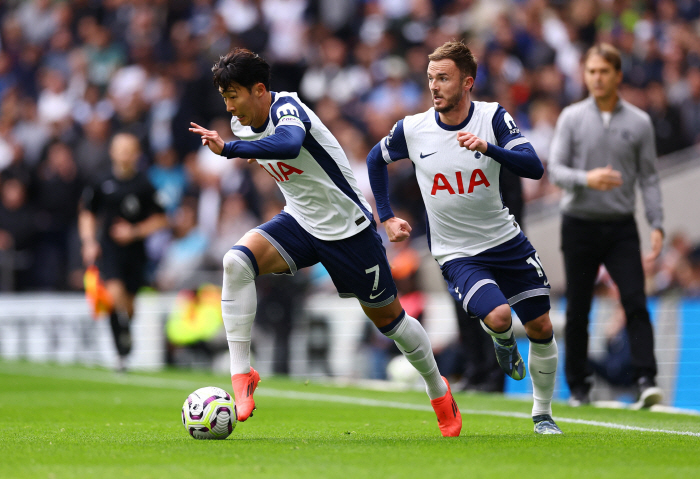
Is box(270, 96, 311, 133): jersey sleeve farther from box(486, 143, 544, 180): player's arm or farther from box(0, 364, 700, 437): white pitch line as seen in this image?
box(0, 364, 700, 437): white pitch line

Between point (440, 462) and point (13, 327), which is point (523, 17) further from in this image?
point (440, 462)

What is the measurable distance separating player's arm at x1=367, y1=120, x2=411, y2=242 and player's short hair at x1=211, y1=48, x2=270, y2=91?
0.84 metres

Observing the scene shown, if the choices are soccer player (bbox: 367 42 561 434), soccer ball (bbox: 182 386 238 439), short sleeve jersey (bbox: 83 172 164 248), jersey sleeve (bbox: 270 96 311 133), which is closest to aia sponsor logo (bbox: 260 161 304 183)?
jersey sleeve (bbox: 270 96 311 133)

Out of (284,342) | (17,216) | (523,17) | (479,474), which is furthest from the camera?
(523,17)

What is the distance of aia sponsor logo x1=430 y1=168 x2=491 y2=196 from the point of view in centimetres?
552

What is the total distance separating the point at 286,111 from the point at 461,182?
1020mm

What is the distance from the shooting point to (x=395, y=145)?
5.84m

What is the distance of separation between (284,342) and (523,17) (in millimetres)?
7189

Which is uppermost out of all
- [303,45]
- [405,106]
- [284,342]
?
[303,45]

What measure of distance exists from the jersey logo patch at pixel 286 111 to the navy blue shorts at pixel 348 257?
2.19 ft

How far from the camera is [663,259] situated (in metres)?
13.7

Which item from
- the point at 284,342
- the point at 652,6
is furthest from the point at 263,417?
the point at 652,6

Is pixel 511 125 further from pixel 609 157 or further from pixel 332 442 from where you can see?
pixel 609 157

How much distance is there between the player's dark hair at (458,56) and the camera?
217 inches
